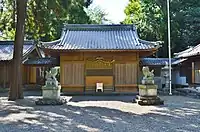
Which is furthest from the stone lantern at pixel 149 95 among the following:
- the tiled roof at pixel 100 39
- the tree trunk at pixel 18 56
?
the tree trunk at pixel 18 56

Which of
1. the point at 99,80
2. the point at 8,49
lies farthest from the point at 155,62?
the point at 8,49

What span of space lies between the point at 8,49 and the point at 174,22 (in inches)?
669

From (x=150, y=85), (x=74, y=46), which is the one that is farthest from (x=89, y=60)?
(x=150, y=85)

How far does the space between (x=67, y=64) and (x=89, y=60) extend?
155 cm

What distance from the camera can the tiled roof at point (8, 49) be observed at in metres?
26.6

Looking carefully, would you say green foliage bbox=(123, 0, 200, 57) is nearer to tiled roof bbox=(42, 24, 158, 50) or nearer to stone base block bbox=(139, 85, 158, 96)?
tiled roof bbox=(42, 24, 158, 50)

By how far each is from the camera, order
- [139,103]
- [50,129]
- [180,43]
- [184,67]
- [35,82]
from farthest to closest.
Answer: [180,43], [35,82], [184,67], [139,103], [50,129]

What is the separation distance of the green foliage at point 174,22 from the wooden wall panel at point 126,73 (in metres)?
11.8

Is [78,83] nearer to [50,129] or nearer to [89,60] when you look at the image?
[89,60]

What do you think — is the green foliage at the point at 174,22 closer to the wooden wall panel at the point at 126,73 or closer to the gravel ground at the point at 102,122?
the wooden wall panel at the point at 126,73

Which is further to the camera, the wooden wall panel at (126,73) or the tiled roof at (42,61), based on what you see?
the tiled roof at (42,61)

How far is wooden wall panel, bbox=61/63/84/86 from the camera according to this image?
21.1 meters

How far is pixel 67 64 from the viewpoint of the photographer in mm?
21188

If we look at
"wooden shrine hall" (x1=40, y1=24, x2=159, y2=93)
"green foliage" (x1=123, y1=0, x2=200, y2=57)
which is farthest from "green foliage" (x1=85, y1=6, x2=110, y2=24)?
"wooden shrine hall" (x1=40, y1=24, x2=159, y2=93)
